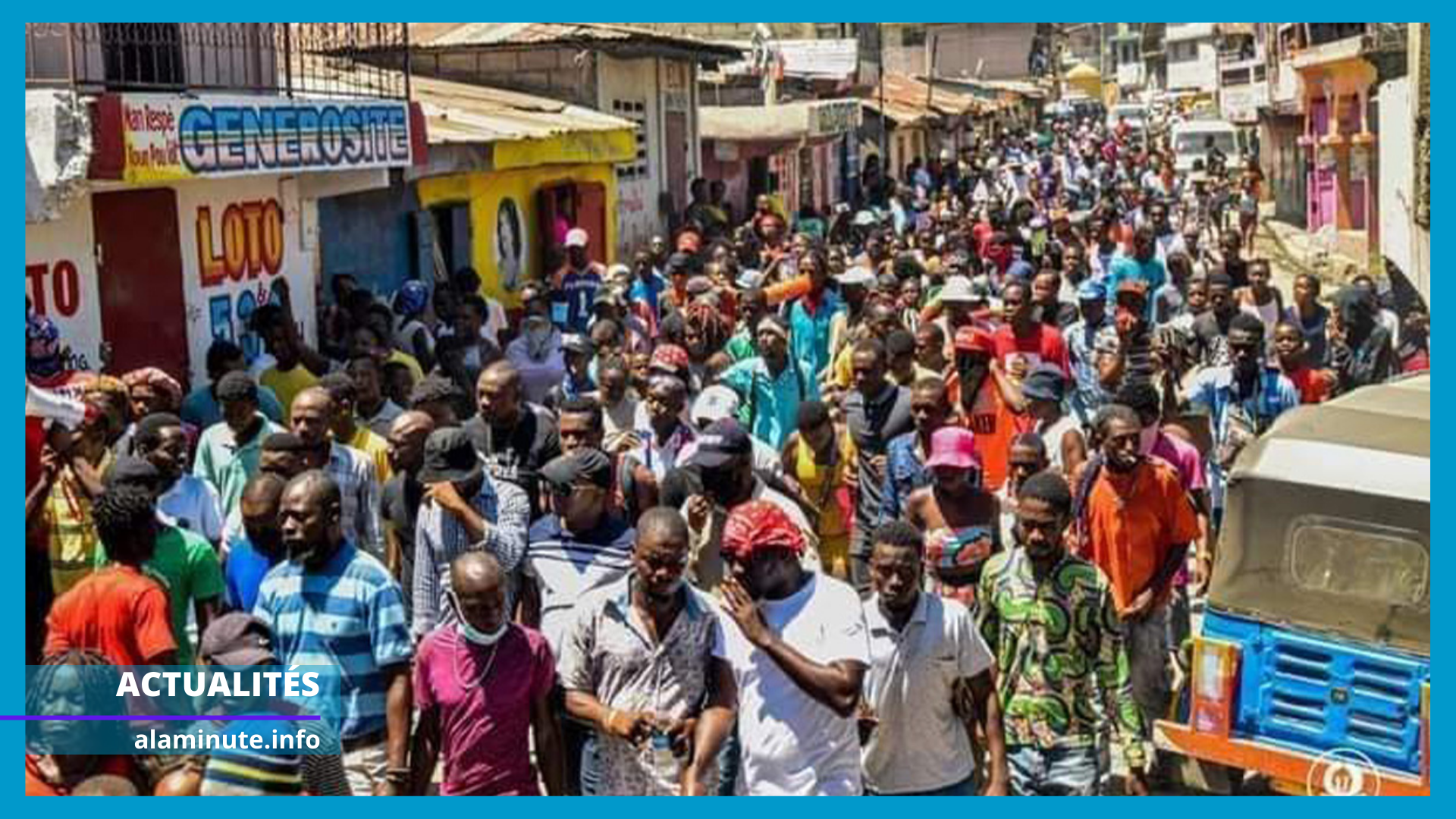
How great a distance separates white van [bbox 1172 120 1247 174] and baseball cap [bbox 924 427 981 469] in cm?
4039

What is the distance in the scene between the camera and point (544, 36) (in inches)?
778

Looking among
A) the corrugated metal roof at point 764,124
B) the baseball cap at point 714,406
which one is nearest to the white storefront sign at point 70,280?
the baseball cap at point 714,406

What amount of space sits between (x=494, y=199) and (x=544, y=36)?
3610mm

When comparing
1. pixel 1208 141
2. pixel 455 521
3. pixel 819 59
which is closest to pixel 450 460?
pixel 455 521

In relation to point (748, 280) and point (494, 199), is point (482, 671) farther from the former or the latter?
point (494, 199)

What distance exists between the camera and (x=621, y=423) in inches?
321

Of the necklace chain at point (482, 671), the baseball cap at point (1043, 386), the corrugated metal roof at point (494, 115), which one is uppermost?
the corrugated metal roof at point (494, 115)

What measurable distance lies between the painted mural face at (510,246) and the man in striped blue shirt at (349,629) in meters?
11.7

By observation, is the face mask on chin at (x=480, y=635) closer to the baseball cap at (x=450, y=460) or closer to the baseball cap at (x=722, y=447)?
the baseball cap at (x=450, y=460)

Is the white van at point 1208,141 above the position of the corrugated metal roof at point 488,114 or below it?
below

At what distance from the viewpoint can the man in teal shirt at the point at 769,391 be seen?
875cm

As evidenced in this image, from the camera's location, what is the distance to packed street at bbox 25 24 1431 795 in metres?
4.88

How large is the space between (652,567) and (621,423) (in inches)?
132

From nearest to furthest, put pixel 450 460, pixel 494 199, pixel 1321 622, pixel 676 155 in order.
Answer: pixel 1321 622, pixel 450 460, pixel 494 199, pixel 676 155
